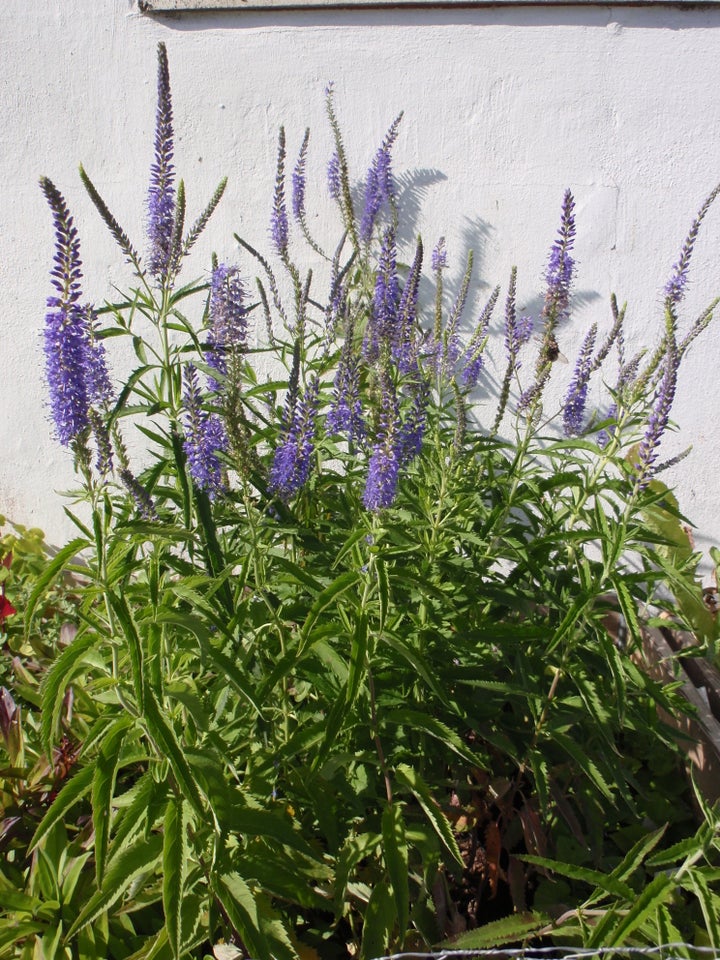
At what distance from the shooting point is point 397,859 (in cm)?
208

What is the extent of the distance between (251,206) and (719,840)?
3.75 m

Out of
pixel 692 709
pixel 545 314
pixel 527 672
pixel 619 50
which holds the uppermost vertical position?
pixel 619 50

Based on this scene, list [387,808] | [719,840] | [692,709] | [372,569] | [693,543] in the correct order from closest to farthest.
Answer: [719,840] < [372,569] < [387,808] < [692,709] < [693,543]

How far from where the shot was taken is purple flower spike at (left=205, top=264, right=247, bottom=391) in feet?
6.97

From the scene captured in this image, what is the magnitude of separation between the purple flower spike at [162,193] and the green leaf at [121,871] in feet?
5.07

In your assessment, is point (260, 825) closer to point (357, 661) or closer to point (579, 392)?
point (357, 661)

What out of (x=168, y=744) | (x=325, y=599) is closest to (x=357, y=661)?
(x=325, y=599)

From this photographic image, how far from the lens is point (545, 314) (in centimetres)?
256

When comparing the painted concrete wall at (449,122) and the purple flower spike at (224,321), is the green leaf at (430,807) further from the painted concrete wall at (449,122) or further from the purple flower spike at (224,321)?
the painted concrete wall at (449,122)

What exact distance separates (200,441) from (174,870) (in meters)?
1.09

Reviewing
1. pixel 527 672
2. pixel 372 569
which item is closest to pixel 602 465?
pixel 527 672

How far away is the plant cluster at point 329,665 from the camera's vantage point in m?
1.87

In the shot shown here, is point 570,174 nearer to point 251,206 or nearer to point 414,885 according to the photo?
point 251,206

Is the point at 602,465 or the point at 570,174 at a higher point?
the point at 570,174
